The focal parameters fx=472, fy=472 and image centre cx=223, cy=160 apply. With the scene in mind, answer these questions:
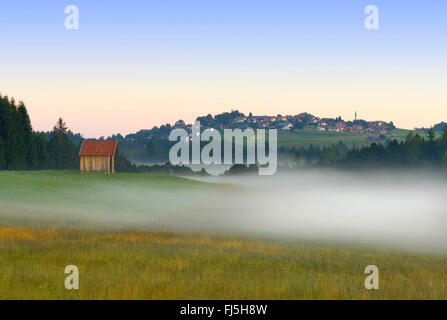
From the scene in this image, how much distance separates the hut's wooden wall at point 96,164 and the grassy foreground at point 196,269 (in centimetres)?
6810

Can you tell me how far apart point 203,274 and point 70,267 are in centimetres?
465

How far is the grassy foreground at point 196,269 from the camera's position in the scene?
1395 centimetres

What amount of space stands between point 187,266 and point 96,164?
80237mm

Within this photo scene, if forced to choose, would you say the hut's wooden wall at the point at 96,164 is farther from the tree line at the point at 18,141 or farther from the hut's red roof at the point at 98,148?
the tree line at the point at 18,141

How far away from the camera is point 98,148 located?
96.6 meters

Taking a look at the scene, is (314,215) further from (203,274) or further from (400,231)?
(203,274)

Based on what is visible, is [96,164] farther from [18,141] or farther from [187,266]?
[187,266]

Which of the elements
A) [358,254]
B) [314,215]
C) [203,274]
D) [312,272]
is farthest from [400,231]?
[203,274]

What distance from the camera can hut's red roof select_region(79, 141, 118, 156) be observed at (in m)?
95.2

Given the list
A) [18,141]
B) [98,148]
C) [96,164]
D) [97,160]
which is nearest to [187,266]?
[96,164]

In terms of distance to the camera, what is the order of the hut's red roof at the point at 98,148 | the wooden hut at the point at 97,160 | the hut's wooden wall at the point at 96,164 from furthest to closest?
1. the hut's red roof at the point at 98,148
2. the wooden hut at the point at 97,160
3. the hut's wooden wall at the point at 96,164

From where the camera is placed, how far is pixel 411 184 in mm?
161000

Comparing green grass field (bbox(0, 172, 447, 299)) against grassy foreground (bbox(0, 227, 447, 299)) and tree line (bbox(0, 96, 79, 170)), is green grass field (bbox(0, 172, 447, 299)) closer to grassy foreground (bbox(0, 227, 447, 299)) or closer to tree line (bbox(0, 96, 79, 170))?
grassy foreground (bbox(0, 227, 447, 299))

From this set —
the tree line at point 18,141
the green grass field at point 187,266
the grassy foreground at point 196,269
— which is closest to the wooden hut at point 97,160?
the tree line at point 18,141
